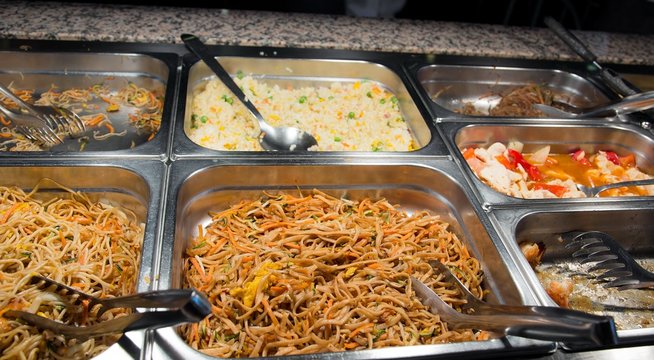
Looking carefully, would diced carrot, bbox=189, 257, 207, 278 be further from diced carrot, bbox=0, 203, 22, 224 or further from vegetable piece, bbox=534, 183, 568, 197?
vegetable piece, bbox=534, 183, 568, 197

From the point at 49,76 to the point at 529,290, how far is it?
9.39 feet

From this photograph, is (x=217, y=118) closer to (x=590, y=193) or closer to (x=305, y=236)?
(x=305, y=236)

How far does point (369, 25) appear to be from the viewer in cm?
339

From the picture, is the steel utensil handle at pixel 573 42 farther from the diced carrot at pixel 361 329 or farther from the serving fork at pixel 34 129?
the serving fork at pixel 34 129

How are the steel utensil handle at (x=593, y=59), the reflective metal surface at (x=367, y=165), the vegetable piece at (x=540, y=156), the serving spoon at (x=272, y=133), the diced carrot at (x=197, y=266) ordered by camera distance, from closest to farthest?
the reflective metal surface at (x=367, y=165) → the diced carrot at (x=197, y=266) → the serving spoon at (x=272, y=133) → the vegetable piece at (x=540, y=156) → the steel utensil handle at (x=593, y=59)

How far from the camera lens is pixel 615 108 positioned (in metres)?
2.66

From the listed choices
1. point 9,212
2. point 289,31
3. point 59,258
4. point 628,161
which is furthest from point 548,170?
point 9,212

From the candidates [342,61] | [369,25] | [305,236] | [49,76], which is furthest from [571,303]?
[49,76]

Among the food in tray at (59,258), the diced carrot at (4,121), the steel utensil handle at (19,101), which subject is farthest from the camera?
the diced carrot at (4,121)

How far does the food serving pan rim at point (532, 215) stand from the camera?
1537 mm

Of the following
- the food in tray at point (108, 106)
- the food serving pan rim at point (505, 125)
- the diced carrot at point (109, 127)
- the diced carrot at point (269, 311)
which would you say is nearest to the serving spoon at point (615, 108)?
the food serving pan rim at point (505, 125)

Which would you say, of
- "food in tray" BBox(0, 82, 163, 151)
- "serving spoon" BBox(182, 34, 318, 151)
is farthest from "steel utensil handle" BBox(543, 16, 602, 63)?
"food in tray" BBox(0, 82, 163, 151)

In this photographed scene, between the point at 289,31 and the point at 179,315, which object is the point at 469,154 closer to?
the point at 289,31

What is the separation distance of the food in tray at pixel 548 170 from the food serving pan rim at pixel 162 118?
1615 mm
